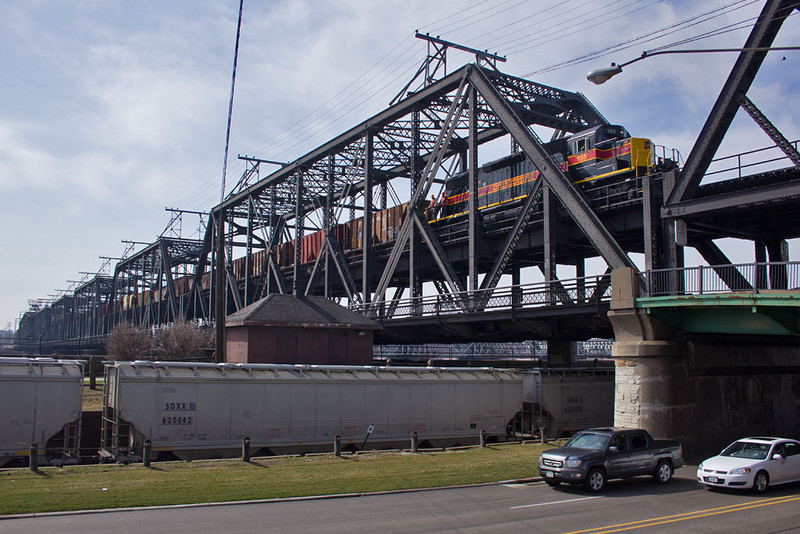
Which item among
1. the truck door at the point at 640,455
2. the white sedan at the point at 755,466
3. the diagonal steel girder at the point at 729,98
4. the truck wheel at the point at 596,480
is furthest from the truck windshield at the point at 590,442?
the diagonal steel girder at the point at 729,98

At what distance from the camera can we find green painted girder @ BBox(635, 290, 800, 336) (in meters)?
21.1

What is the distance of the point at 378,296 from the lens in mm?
44500

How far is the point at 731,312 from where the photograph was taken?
76.9ft

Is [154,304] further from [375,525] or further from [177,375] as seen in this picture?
[375,525]

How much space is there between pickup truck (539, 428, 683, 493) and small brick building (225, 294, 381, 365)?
60.9ft

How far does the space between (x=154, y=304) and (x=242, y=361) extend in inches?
3405

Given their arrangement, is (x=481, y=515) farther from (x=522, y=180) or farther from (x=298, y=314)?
(x=522, y=180)

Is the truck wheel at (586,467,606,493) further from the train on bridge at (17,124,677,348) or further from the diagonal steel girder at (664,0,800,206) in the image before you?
the train on bridge at (17,124,677,348)

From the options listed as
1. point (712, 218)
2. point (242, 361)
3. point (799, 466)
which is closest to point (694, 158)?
point (712, 218)

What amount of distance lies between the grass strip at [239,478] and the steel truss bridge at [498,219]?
10032mm

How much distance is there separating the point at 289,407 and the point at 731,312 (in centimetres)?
1670

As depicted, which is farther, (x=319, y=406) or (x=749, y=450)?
(x=319, y=406)

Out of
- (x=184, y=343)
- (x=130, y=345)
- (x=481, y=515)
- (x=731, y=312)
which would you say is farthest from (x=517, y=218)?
(x=130, y=345)

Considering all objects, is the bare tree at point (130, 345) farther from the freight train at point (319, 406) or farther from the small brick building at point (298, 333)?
the freight train at point (319, 406)
